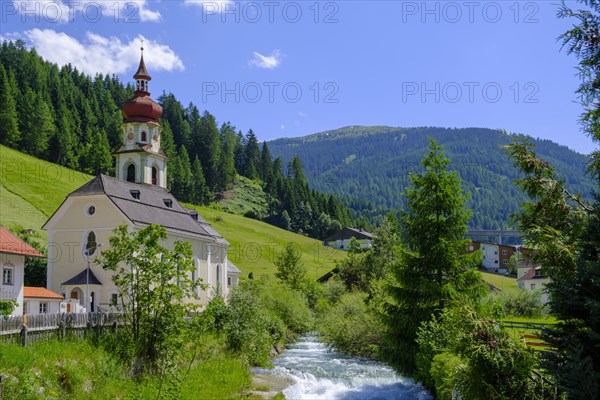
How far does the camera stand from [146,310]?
2145 cm

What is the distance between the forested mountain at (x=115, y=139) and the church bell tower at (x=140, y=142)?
48877mm

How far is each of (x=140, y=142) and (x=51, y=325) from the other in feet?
139

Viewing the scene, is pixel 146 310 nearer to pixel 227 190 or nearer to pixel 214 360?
pixel 214 360

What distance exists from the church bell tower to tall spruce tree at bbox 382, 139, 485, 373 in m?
42.9

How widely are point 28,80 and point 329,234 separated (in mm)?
78363

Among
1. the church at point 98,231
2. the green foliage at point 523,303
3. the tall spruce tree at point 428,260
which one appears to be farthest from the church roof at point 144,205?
the green foliage at point 523,303

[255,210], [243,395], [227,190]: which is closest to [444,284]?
[243,395]

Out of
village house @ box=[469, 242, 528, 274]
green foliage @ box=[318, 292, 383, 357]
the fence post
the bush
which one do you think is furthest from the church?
village house @ box=[469, 242, 528, 274]

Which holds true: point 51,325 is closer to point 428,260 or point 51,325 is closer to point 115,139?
point 428,260

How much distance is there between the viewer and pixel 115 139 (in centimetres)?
13700

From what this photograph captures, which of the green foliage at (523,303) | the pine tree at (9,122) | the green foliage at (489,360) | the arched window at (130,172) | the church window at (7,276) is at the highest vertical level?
the pine tree at (9,122)

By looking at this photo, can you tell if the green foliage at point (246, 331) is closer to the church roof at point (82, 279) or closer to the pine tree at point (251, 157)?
the church roof at point (82, 279)

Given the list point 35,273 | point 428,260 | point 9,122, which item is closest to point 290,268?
point 35,273

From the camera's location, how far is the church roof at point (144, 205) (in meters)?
40.1
